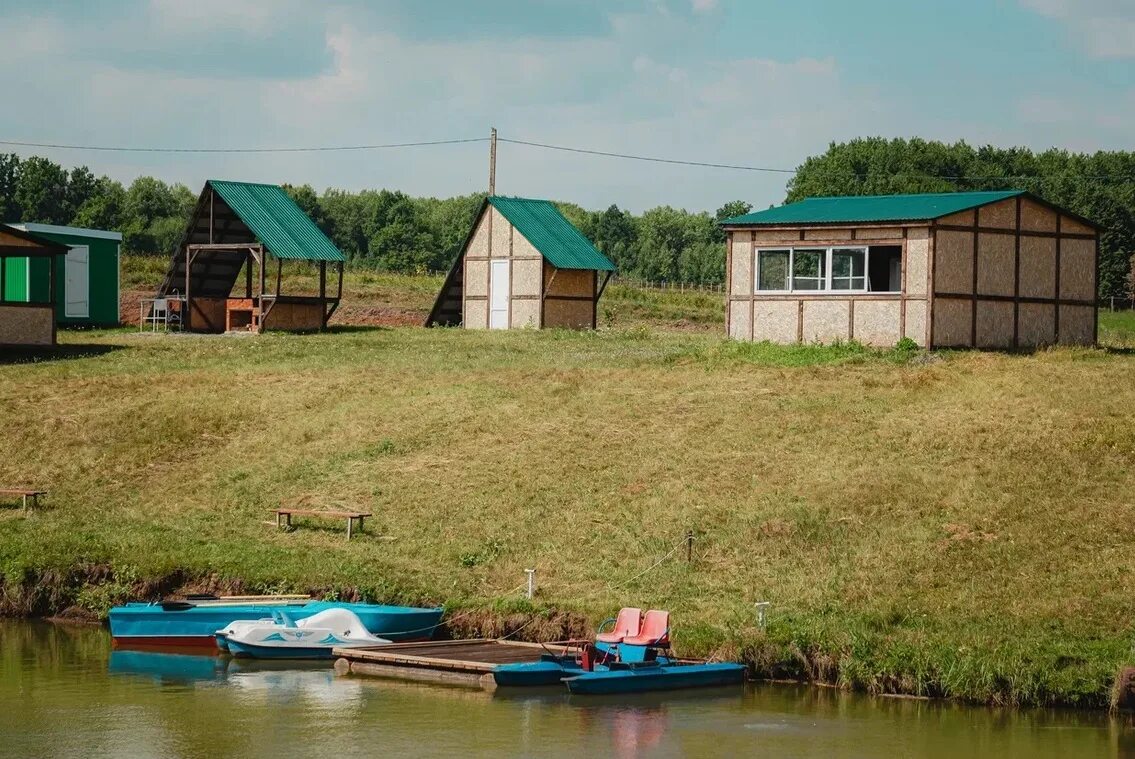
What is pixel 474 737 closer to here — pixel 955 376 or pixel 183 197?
pixel 955 376

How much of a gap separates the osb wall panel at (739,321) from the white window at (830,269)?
2.06ft

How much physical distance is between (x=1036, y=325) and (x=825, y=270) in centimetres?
542

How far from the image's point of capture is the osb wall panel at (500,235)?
51000 mm

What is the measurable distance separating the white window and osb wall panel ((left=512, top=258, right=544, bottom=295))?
1167cm

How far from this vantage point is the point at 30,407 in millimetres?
32875

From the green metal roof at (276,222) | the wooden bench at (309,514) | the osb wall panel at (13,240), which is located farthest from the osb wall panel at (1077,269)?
the osb wall panel at (13,240)

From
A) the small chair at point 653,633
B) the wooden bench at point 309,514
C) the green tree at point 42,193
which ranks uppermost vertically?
the green tree at point 42,193

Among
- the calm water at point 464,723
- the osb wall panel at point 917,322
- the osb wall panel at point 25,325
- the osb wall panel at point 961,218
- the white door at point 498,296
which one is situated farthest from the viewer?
the white door at point 498,296

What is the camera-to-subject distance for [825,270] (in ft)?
127

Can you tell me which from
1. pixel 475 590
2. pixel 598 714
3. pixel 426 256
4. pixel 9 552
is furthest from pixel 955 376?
pixel 426 256

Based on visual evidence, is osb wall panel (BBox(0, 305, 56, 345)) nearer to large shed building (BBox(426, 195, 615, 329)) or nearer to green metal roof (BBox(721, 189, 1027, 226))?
large shed building (BBox(426, 195, 615, 329))

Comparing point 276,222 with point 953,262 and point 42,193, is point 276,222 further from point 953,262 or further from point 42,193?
point 42,193

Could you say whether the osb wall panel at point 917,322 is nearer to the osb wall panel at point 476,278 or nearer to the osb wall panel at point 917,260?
the osb wall panel at point 917,260

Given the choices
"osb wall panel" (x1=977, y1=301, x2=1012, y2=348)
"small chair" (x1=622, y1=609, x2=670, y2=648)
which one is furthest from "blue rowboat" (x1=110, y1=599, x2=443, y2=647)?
"osb wall panel" (x1=977, y1=301, x2=1012, y2=348)
